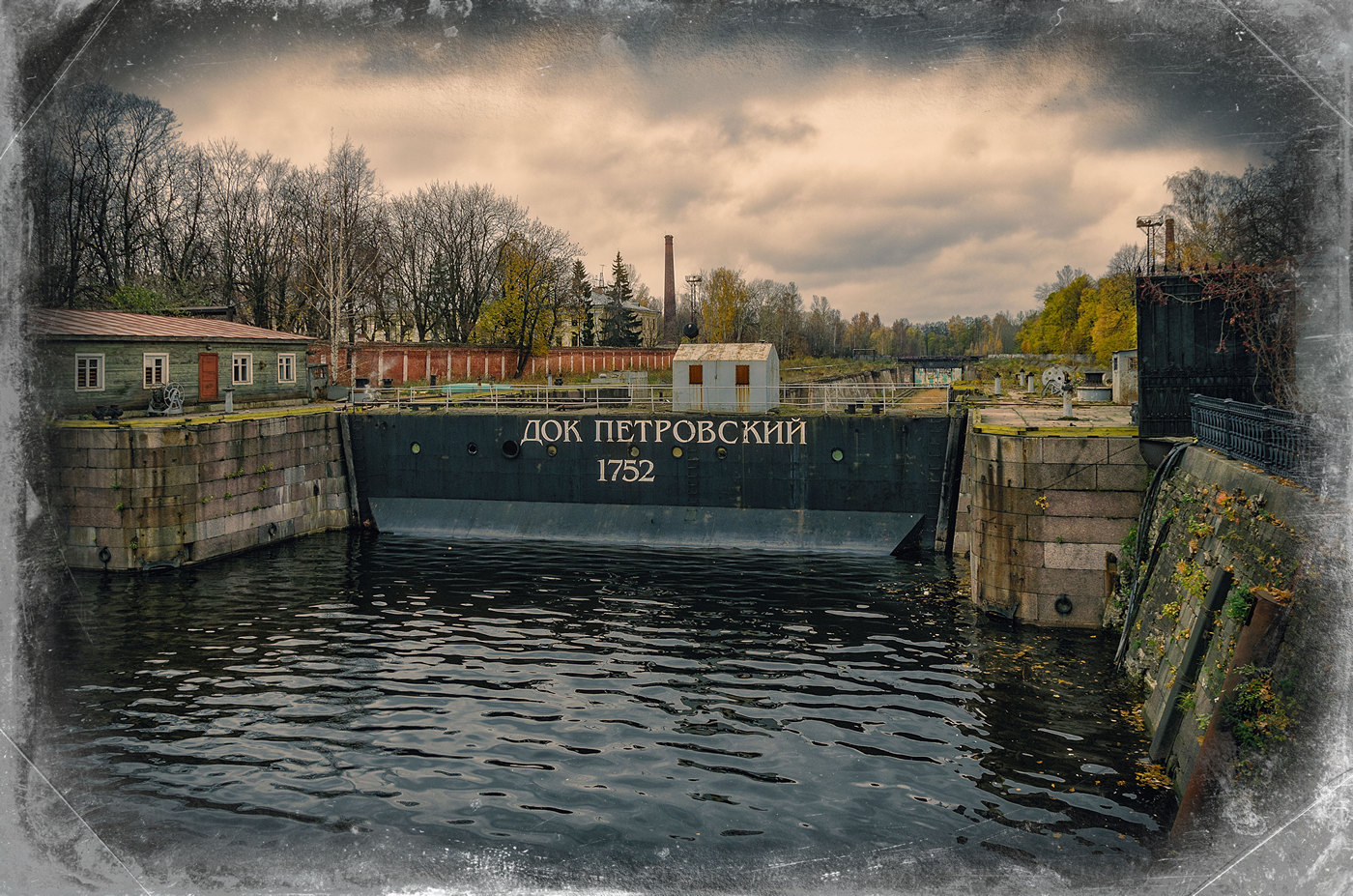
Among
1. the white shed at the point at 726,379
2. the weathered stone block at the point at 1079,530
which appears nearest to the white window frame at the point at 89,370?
the white shed at the point at 726,379

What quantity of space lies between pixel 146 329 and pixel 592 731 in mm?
22133

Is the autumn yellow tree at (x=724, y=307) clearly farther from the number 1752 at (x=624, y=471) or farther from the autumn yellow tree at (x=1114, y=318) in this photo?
the number 1752 at (x=624, y=471)

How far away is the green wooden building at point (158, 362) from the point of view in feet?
78.3

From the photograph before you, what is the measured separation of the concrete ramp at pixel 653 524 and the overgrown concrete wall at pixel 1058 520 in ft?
21.8

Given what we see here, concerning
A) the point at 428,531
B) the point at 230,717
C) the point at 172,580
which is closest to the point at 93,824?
the point at 230,717

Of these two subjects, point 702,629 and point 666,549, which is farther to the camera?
point 666,549

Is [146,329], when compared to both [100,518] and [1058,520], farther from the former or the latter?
[1058,520]

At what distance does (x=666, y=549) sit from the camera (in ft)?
80.6

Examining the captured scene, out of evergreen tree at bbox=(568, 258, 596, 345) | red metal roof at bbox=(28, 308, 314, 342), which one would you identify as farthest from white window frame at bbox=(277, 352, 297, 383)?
evergreen tree at bbox=(568, 258, 596, 345)

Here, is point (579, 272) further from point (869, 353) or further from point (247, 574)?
point (247, 574)

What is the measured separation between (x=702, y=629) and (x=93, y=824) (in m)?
10.0

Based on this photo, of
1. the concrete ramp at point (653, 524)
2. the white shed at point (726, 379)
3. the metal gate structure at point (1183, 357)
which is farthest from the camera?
the white shed at point (726, 379)

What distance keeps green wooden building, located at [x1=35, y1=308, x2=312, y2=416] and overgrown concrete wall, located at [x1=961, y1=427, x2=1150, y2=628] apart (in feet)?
65.6

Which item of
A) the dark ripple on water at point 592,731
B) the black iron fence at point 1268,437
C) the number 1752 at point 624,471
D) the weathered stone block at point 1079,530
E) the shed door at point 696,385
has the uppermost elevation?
the shed door at point 696,385
